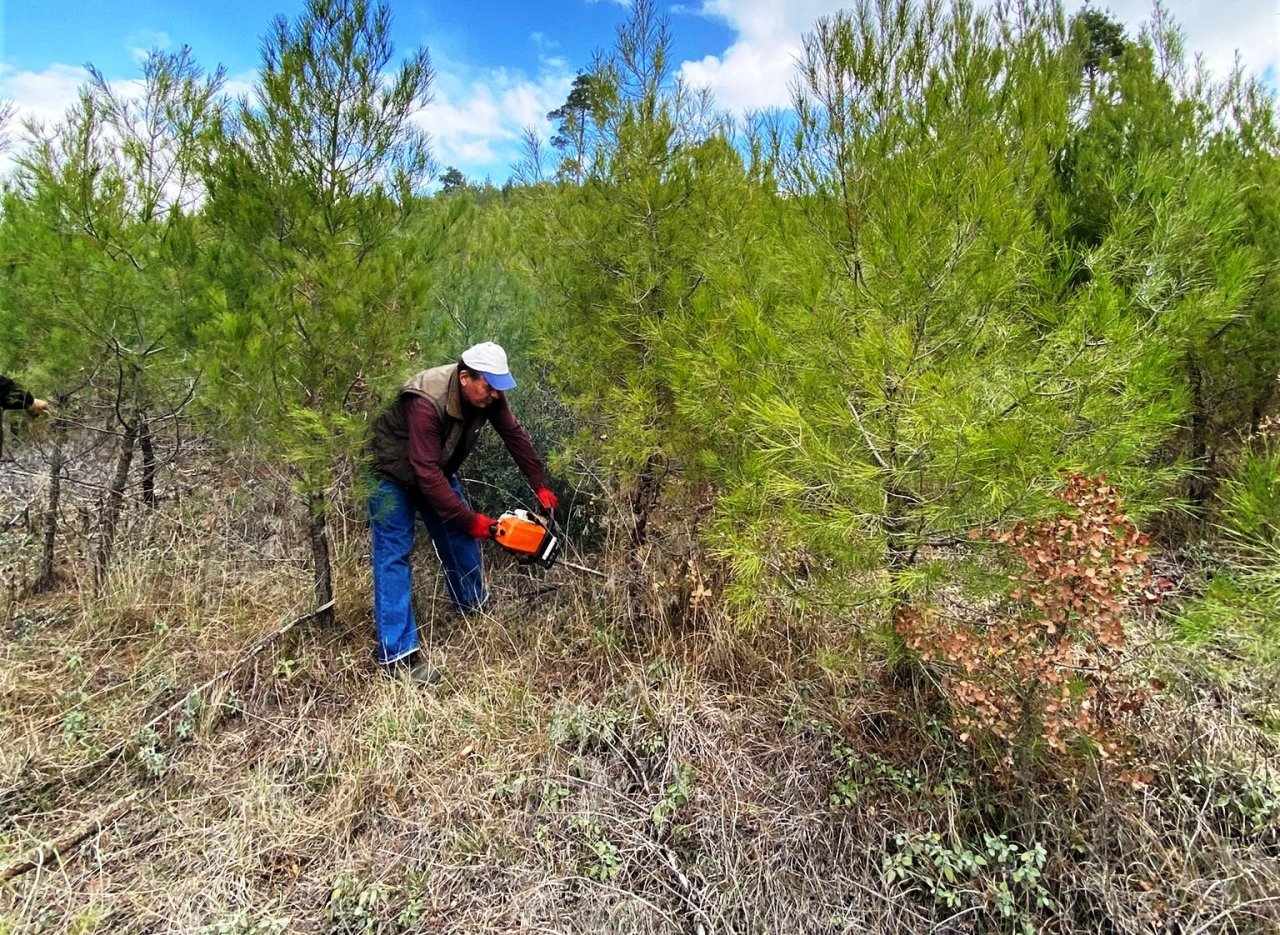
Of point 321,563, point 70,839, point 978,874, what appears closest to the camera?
point 978,874

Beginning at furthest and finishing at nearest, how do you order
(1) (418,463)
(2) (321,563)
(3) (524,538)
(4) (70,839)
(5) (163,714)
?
(2) (321,563) → (3) (524,538) → (1) (418,463) → (5) (163,714) → (4) (70,839)

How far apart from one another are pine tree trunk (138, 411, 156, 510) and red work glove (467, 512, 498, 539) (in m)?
2.39

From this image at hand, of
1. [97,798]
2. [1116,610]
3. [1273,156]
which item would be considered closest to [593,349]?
[1116,610]

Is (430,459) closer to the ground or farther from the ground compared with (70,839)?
farther from the ground

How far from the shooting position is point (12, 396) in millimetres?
3213

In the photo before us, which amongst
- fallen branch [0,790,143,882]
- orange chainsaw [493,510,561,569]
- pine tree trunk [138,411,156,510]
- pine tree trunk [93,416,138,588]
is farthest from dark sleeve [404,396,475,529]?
pine tree trunk [138,411,156,510]

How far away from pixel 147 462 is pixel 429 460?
236 cm

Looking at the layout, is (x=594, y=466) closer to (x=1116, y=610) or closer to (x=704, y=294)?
(x=704, y=294)

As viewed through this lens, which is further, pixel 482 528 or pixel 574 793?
pixel 482 528

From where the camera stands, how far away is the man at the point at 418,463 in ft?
9.29

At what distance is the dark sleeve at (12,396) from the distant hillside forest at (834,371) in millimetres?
305

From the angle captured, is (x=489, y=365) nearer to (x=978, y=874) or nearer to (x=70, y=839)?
(x=70, y=839)

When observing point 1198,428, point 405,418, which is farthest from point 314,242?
point 1198,428

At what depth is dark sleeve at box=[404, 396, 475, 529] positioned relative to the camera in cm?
282
